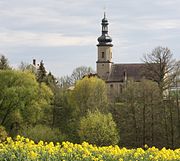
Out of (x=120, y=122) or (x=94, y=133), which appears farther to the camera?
(x=120, y=122)

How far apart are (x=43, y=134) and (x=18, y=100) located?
13.1 feet

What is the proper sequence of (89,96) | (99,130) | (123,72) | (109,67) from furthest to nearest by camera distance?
(109,67) → (123,72) → (89,96) → (99,130)

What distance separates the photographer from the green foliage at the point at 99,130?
4266 centimetres

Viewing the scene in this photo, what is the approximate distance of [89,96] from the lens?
170 ft

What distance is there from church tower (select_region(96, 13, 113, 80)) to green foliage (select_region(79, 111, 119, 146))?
152ft

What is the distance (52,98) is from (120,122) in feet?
29.4

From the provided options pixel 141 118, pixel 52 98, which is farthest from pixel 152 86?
pixel 52 98

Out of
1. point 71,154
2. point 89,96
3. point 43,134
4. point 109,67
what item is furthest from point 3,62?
point 71,154

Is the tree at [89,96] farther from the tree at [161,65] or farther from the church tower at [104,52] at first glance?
the church tower at [104,52]

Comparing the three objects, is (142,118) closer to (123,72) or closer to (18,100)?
(18,100)

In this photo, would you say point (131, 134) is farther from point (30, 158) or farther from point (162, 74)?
point (30, 158)

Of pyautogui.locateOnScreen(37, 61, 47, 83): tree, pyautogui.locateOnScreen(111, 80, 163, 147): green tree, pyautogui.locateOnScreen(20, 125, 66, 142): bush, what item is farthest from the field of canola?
pyautogui.locateOnScreen(37, 61, 47, 83): tree

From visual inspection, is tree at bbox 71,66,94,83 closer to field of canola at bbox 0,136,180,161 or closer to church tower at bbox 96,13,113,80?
church tower at bbox 96,13,113,80

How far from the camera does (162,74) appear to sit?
62.5m
